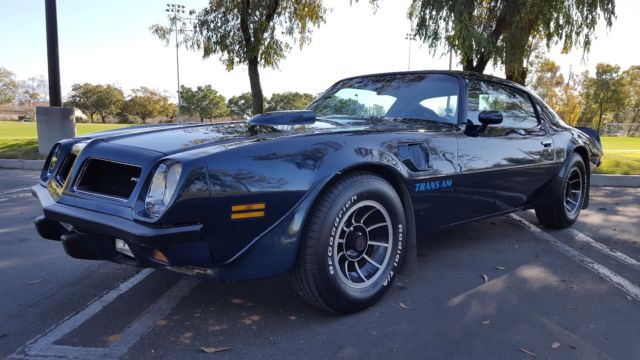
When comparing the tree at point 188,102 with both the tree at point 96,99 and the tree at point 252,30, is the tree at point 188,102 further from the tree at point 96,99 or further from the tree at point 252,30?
the tree at point 252,30

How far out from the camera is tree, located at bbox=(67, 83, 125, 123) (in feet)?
295

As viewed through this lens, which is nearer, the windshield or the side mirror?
the side mirror

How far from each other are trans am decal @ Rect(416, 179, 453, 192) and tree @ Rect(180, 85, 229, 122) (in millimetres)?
93115

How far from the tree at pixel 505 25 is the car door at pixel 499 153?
20.2 feet

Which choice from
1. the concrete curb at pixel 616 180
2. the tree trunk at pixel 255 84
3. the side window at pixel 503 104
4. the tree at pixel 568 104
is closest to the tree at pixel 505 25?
the concrete curb at pixel 616 180

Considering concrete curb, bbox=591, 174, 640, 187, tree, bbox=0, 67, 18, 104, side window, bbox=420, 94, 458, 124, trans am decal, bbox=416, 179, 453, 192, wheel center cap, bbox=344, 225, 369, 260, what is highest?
tree, bbox=0, 67, 18, 104

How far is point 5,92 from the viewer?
103062mm

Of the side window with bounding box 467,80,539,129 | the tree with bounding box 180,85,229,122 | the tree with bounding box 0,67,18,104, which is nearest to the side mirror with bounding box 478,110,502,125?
the side window with bounding box 467,80,539,129

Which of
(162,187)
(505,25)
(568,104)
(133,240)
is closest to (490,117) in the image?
(162,187)

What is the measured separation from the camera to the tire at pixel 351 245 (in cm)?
254

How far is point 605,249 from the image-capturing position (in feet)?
14.1

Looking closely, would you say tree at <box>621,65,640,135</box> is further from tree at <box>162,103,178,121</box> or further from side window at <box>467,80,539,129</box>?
tree at <box>162,103,178,121</box>

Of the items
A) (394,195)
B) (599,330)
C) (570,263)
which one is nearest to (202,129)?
(394,195)

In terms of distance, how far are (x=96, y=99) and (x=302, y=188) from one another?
320 feet
